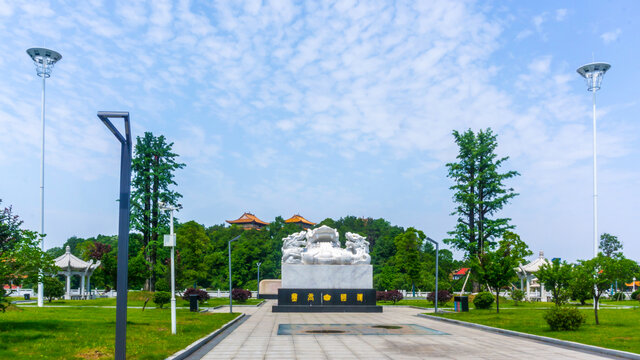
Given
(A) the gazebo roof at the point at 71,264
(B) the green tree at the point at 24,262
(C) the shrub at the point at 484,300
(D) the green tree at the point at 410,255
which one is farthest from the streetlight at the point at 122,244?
(D) the green tree at the point at 410,255

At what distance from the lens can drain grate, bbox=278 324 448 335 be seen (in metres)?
17.7

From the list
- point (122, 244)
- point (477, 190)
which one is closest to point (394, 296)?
point (477, 190)

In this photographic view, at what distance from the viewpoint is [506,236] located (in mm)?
37844

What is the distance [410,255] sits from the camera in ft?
184

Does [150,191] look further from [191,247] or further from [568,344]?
[568,344]

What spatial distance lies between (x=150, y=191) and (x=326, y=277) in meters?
16.2

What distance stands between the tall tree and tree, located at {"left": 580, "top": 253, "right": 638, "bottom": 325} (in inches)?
1103

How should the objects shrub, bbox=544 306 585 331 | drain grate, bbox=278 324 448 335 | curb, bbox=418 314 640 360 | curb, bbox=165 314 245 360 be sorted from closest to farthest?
1. curb, bbox=165 314 245 360
2. curb, bbox=418 314 640 360
3. shrub, bbox=544 306 585 331
4. drain grate, bbox=278 324 448 335

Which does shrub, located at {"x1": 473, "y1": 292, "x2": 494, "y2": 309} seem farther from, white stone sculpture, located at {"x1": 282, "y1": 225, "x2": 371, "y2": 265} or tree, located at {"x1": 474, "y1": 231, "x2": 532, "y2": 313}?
white stone sculpture, located at {"x1": 282, "y1": 225, "x2": 371, "y2": 265}

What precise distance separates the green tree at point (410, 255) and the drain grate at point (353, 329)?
3552 cm

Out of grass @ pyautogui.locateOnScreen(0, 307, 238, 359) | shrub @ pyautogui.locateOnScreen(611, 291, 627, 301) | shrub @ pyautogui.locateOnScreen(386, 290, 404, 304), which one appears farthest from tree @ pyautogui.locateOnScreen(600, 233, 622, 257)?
grass @ pyautogui.locateOnScreen(0, 307, 238, 359)

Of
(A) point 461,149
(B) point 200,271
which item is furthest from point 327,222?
(A) point 461,149

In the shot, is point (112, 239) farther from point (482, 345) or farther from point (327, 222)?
point (482, 345)

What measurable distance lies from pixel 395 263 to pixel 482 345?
149ft
